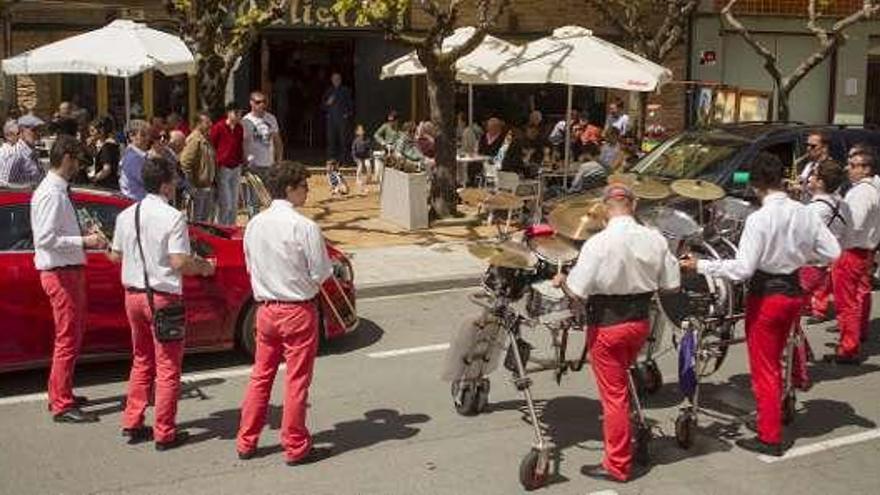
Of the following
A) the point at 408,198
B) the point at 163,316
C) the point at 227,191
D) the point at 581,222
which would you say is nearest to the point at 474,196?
the point at 581,222

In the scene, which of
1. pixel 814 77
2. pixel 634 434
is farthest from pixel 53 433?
pixel 814 77

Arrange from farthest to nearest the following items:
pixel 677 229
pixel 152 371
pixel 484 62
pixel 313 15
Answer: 1. pixel 313 15
2. pixel 484 62
3. pixel 677 229
4. pixel 152 371

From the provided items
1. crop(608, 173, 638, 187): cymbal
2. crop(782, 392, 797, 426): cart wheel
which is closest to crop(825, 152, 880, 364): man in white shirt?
crop(782, 392, 797, 426): cart wheel

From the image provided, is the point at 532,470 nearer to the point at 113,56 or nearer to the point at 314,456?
the point at 314,456

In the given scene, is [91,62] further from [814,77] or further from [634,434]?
[814,77]

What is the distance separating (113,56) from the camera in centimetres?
1336

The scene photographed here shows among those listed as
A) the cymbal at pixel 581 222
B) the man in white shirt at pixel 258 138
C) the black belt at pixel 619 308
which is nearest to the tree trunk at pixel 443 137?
the man in white shirt at pixel 258 138

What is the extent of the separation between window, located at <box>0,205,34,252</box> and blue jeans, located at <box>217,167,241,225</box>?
6.07 meters

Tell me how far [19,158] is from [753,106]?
13792 millimetres

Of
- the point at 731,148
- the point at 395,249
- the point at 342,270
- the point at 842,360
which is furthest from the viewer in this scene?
the point at 395,249

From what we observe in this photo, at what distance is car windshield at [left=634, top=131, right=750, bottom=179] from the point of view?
11523 mm

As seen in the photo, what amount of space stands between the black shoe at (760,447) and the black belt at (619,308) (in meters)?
1.34

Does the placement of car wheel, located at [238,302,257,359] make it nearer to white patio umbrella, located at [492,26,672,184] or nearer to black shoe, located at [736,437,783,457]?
black shoe, located at [736,437,783,457]

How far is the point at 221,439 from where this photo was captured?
682 cm
